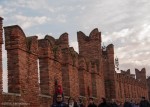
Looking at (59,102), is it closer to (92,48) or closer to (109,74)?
(92,48)

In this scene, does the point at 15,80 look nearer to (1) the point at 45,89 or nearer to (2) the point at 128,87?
(1) the point at 45,89

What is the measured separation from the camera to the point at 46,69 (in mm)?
18797

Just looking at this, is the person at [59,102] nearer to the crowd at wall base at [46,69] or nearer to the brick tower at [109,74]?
the crowd at wall base at [46,69]

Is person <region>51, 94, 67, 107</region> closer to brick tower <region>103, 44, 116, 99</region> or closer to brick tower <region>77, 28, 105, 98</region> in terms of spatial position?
brick tower <region>77, 28, 105, 98</region>

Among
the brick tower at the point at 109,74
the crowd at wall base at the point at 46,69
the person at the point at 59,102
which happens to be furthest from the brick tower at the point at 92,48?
the person at the point at 59,102

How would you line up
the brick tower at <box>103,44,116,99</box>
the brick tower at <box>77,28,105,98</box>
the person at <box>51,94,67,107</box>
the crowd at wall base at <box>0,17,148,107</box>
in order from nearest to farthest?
the person at <box>51,94,67,107</box> < the crowd at wall base at <box>0,17,148,107</box> < the brick tower at <box>77,28,105,98</box> < the brick tower at <box>103,44,116,99</box>

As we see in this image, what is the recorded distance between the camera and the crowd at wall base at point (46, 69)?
51.5 ft

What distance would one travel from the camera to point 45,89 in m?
18.8

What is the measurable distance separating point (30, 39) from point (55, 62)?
307 cm

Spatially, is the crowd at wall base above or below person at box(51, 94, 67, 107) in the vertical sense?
above

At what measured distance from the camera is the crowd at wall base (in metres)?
15.7

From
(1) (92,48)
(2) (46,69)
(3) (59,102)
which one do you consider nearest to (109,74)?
(1) (92,48)

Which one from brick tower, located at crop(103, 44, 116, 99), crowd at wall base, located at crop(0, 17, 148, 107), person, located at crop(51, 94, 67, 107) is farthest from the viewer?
brick tower, located at crop(103, 44, 116, 99)

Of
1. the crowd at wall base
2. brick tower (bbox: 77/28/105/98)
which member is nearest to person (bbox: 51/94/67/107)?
the crowd at wall base
